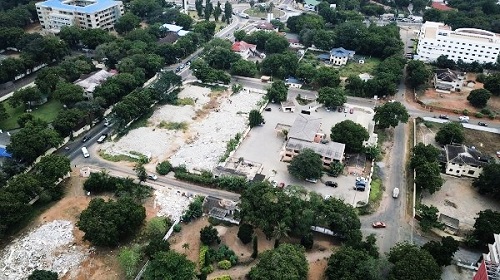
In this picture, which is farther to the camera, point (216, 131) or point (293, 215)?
point (216, 131)

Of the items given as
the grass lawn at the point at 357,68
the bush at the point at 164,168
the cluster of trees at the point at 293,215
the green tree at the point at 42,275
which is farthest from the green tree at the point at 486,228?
the grass lawn at the point at 357,68

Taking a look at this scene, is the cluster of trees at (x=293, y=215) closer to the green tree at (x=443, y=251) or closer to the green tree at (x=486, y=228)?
the green tree at (x=443, y=251)

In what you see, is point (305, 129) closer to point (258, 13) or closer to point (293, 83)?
point (293, 83)

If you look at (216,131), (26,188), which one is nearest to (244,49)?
(216,131)

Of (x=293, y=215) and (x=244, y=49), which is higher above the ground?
(x=293, y=215)

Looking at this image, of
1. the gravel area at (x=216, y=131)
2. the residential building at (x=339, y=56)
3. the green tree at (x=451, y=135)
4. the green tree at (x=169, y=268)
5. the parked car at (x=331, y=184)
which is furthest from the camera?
the residential building at (x=339, y=56)

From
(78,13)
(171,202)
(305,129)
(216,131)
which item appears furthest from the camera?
(78,13)

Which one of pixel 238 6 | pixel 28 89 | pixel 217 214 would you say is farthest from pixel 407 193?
pixel 238 6

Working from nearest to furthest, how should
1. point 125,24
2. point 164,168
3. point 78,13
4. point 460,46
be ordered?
point 164,168 < point 460,46 < point 78,13 < point 125,24
